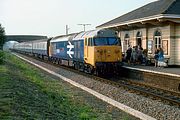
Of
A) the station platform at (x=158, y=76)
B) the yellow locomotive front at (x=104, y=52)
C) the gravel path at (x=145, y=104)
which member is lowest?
the gravel path at (x=145, y=104)

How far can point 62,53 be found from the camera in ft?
106

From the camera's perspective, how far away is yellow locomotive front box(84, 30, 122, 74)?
2256cm

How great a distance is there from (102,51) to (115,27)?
37.2 ft

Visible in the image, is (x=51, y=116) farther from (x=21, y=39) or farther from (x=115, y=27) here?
(x=21, y=39)

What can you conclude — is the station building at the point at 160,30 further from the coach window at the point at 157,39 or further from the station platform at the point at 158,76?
the station platform at the point at 158,76

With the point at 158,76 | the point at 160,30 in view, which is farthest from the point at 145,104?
the point at 160,30

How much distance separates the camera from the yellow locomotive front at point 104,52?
22.6 meters

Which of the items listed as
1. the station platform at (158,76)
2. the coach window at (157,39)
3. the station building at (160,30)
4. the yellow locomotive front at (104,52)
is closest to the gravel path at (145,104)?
the station platform at (158,76)

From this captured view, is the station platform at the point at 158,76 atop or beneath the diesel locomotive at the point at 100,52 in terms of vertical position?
beneath

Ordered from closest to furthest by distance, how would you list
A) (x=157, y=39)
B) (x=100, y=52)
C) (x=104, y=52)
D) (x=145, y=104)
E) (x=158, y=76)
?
(x=145, y=104), (x=158, y=76), (x=100, y=52), (x=104, y=52), (x=157, y=39)

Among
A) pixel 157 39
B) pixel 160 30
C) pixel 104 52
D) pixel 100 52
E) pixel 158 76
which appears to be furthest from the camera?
pixel 157 39

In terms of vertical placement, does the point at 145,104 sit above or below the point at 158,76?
below

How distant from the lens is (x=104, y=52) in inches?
899

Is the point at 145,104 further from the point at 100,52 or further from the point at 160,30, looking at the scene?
the point at 160,30
